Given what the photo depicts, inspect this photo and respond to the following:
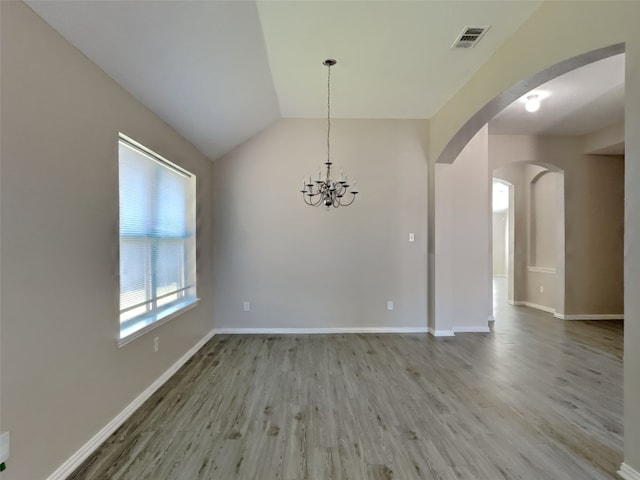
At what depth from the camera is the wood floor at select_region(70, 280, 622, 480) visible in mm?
1872

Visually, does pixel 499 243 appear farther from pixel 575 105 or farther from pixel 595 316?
pixel 575 105

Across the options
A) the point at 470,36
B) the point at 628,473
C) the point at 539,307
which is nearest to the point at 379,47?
the point at 470,36

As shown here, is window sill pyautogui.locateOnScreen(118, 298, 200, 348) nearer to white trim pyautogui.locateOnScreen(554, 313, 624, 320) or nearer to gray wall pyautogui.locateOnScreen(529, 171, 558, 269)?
white trim pyautogui.locateOnScreen(554, 313, 624, 320)

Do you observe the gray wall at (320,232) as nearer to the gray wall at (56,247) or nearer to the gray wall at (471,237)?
the gray wall at (471,237)

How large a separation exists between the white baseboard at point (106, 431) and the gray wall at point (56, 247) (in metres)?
0.04

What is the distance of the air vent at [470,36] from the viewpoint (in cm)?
261

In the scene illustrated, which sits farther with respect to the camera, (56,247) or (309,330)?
(309,330)

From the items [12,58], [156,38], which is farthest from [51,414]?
[156,38]

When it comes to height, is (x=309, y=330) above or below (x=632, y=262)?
below

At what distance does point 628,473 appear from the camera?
68.4 inches

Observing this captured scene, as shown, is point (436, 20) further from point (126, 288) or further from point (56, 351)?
point (56, 351)

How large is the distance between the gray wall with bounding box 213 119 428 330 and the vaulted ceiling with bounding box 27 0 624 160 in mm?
760

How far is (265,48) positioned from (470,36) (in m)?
1.81

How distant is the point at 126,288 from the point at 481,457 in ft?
9.23
